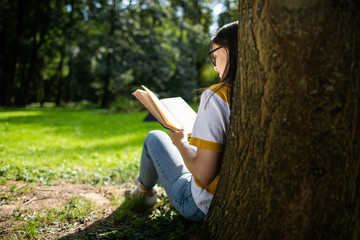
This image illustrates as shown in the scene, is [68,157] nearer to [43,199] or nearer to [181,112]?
[43,199]

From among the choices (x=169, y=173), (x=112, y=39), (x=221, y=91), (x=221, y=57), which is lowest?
(x=169, y=173)

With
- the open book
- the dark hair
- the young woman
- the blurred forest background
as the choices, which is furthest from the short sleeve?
the blurred forest background

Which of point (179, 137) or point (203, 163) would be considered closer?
point (203, 163)

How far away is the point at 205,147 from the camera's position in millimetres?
1594

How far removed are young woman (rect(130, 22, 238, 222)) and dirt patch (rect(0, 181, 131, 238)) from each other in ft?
2.92

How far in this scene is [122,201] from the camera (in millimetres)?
2787

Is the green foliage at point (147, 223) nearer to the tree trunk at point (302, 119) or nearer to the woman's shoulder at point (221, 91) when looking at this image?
the tree trunk at point (302, 119)

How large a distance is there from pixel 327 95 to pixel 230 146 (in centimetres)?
56

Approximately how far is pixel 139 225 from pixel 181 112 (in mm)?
1015

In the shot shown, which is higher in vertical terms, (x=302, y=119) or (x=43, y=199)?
(x=302, y=119)

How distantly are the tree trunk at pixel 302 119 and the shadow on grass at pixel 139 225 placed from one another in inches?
29.2

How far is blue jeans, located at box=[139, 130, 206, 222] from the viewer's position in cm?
191

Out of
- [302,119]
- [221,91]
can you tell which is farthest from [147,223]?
[302,119]

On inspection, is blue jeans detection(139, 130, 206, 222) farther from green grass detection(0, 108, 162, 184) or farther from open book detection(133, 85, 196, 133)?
green grass detection(0, 108, 162, 184)
